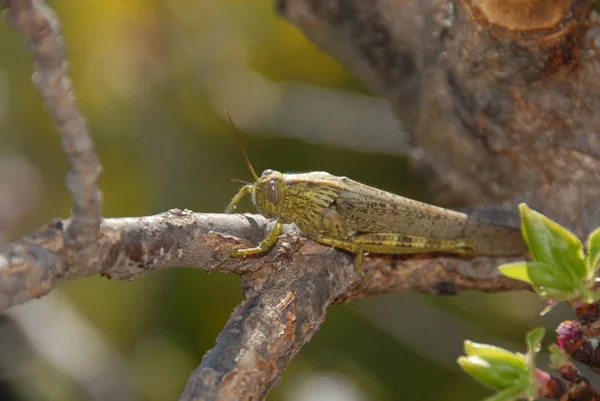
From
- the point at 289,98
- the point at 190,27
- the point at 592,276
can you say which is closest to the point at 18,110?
the point at 190,27

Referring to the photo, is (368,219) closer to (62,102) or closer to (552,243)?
(552,243)

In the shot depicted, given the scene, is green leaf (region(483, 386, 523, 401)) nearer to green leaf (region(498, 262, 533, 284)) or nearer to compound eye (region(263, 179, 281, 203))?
green leaf (region(498, 262, 533, 284))

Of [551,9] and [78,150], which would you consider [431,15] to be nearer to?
[551,9]

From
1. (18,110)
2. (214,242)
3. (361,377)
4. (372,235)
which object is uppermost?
(18,110)

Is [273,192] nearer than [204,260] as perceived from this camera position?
No

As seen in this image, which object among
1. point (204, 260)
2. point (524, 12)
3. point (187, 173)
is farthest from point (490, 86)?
point (187, 173)

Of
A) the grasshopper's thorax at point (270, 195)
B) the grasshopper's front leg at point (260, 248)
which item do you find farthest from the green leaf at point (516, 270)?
the grasshopper's thorax at point (270, 195)

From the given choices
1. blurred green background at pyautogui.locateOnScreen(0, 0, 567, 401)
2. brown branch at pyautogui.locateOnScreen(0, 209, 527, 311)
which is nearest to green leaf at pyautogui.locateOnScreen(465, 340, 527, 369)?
brown branch at pyautogui.locateOnScreen(0, 209, 527, 311)
